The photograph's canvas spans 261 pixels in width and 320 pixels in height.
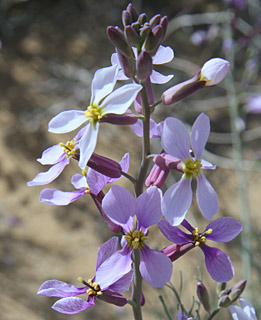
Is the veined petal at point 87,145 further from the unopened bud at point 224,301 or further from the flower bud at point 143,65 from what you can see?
the unopened bud at point 224,301

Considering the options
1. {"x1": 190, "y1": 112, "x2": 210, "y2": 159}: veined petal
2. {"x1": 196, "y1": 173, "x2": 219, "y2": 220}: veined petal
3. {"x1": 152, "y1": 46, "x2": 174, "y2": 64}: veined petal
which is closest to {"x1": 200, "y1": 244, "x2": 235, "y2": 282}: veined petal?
{"x1": 196, "y1": 173, "x2": 219, "y2": 220}: veined petal

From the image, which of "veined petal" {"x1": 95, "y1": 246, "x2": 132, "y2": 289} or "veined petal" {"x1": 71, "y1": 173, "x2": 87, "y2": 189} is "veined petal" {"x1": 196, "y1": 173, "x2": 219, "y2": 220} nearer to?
"veined petal" {"x1": 95, "y1": 246, "x2": 132, "y2": 289}

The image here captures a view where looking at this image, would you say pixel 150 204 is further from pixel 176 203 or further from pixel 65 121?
pixel 65 121

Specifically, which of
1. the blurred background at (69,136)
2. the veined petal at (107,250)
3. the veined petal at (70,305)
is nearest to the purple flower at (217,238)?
the veined petal at (107,250)

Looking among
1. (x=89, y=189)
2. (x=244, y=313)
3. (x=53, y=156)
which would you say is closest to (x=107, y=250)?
(x=89, y=189)

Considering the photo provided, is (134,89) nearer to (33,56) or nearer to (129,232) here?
(129,232)

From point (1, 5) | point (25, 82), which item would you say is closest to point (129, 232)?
point (25, 82)

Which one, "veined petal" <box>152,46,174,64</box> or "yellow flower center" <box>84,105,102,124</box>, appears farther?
"veined petal" <box>152,46,174,64</box>
